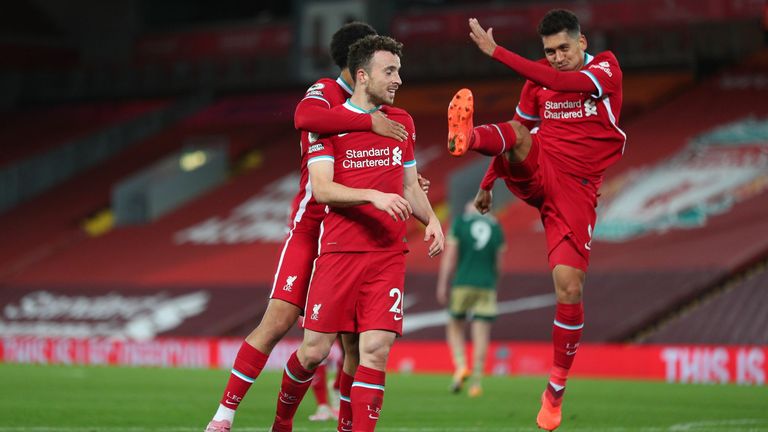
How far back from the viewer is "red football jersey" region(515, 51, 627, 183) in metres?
8.86

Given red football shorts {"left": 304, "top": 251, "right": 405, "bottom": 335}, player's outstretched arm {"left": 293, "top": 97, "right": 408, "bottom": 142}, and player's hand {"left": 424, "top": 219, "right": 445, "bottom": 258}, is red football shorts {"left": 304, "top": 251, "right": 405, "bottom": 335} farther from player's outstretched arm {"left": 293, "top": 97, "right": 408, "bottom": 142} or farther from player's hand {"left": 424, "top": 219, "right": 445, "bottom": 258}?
player's outstretched arm {"left": 293, "top": 97, "right": 408, "bottom": 142}

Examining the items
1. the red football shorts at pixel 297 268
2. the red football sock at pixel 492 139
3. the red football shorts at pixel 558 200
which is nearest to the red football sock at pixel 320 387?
the red football shorts at pixel 297 268

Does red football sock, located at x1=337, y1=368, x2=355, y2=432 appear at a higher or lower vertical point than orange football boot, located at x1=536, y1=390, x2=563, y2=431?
higher

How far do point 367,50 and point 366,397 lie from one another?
6.42 ft

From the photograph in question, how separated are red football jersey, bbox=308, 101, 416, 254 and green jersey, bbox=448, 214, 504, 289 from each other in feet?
24.7

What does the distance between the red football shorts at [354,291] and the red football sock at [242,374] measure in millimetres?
823

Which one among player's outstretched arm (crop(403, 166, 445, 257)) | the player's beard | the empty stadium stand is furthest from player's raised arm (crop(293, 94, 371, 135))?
the empty stadium stand

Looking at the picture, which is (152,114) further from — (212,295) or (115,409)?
(115,409)

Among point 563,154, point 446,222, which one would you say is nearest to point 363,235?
point 563,154

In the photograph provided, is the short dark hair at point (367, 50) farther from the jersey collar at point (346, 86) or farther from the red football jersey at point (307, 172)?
the jersey collar at point (346, 86)

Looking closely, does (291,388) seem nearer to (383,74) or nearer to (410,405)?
(383,74)

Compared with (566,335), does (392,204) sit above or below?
above

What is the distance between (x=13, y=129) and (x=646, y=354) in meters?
26.5

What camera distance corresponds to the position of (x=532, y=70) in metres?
8.27
